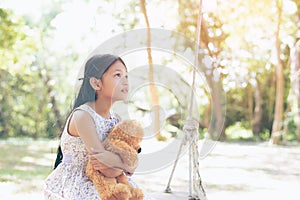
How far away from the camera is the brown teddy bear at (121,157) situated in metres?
1.33

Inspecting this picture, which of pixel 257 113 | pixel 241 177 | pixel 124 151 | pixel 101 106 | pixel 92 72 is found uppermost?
pixel 92 72

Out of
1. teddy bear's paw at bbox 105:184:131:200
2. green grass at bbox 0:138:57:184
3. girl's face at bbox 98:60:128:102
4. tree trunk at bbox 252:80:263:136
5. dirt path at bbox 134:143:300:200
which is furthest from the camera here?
tree trunk at bbox 252:80:263:136

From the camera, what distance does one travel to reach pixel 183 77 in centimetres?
329

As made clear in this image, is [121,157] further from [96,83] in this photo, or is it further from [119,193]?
[96,83]

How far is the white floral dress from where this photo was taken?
140 centimetres

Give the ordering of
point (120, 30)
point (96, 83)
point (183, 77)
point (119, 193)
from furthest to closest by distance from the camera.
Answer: point (120, 30)
point (183, 77)
point (96, 83)
point (119, 193)

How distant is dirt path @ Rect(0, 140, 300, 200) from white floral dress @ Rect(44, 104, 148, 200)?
3.28 feet

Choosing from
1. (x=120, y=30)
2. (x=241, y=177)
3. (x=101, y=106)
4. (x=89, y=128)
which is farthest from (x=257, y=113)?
(x=89, y=128)

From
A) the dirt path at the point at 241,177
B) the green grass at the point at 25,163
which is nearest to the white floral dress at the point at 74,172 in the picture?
the dirt path at the point at 241,177

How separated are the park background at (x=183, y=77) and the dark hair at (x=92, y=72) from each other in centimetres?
48

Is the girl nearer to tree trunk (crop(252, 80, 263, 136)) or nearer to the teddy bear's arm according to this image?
the teddy bear's arm

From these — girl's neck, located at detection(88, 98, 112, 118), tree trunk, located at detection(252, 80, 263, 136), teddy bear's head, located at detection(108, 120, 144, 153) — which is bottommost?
tree trunk, located at detection(252, 80, 263, 136)

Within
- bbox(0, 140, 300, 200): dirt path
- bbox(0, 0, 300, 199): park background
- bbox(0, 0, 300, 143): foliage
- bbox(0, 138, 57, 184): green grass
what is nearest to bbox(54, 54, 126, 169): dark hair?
bbox(0, 0, 300, 199): park background

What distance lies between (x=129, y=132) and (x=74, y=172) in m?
0.22
